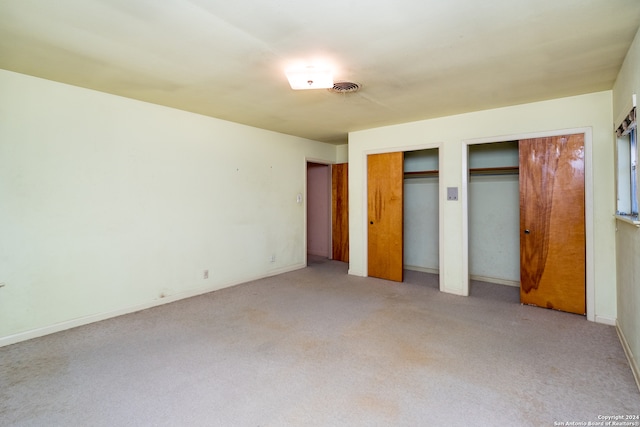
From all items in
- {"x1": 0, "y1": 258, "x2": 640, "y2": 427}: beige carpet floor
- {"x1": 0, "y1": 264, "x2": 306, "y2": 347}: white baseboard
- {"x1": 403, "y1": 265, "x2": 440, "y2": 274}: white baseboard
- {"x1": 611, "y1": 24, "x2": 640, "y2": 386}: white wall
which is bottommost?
{"x1": 0, "y1": 258, "x2": 640, "y2": 427}: beige carpet floor

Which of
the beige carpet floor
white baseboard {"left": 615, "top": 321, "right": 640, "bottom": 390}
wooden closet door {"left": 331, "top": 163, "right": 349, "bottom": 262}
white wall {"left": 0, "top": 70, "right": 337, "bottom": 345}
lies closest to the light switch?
the beige carpet floor

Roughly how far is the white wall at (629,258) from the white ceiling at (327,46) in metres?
0.16

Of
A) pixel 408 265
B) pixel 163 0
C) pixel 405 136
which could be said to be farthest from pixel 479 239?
pixel 163 0

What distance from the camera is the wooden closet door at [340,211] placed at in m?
6.33

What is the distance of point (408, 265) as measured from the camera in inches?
225

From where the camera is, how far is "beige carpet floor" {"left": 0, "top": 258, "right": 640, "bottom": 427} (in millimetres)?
1897

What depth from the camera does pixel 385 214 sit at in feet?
16.2

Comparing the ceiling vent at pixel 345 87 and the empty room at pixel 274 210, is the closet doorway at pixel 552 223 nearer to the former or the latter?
the empty room at pixel 274 210

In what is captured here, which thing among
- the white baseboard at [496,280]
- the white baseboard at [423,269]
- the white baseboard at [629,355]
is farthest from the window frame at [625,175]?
the white baseboard at [423,269]

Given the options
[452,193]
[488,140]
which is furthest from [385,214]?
[488,140]

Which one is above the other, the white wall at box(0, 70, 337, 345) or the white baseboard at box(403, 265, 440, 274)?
the white wall at box(0, 70, 337, 345)

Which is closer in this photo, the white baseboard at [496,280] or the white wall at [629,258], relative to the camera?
the white wall at [629,258]

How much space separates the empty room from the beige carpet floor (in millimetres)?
22

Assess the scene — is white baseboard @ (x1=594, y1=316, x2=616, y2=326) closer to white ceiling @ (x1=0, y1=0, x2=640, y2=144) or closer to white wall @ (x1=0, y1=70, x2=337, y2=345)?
white ceiling @ (x1=0, y1=0, x2=640, y2=144)
